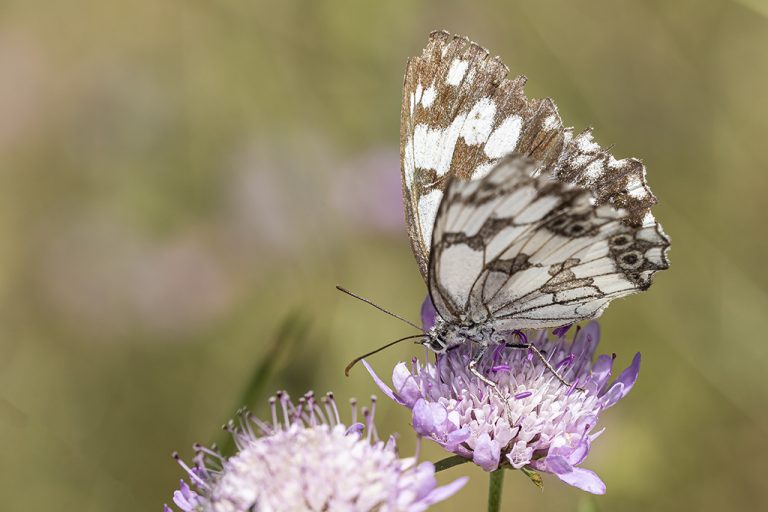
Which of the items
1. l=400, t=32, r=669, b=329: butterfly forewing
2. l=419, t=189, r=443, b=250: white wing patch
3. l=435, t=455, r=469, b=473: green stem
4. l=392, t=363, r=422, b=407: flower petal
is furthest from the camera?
l=419, t=189, r=443, b=250: white wing patch

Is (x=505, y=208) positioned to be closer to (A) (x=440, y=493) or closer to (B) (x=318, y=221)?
(A) (x=440, y=493)

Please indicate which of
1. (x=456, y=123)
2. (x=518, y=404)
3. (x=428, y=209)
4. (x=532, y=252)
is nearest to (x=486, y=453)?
(x=518, y=404)

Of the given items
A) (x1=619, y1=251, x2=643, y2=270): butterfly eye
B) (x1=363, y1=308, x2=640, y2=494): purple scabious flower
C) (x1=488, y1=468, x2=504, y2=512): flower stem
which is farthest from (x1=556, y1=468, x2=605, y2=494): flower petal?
(x1=619, y1=251, x2=643, y2=270): butterfly eye

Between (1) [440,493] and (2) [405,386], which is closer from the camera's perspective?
(1) [440,493]

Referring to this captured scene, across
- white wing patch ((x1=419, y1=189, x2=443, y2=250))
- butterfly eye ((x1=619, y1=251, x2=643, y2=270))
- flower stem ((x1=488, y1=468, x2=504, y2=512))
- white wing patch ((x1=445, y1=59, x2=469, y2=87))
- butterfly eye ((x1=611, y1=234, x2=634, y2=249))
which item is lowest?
flower stem ((x1=488, y1=468, x2=504, y2=512))

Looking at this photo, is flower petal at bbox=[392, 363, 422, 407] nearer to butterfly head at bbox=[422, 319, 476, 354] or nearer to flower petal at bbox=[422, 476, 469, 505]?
butterfly head at bbox=[422, 319, 476, 354]

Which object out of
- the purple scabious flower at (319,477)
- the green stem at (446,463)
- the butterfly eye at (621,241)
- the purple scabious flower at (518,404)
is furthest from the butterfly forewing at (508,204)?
the purple scabious flower at (319,477)

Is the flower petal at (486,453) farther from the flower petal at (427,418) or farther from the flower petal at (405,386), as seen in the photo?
the flower petal at (405,386)
